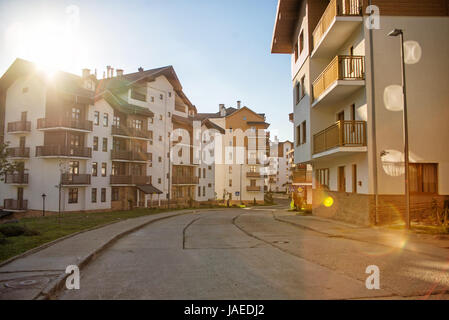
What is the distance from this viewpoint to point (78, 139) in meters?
39.4

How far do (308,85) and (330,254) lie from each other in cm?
1553

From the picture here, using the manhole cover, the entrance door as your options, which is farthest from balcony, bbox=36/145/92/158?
the manhole cover

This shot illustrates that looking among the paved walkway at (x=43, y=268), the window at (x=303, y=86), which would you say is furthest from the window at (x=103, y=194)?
the paved walkway at (x=43, y=268)

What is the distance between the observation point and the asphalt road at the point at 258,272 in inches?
237

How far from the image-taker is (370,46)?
1633cm

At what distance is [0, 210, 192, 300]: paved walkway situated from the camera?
607 centimetres

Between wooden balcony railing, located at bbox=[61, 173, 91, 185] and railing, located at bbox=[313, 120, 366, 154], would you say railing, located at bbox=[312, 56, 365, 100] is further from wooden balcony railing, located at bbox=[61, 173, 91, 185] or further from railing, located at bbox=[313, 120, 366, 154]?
wooden balcony railing, located at bbox=[61, 173, 91, 185]

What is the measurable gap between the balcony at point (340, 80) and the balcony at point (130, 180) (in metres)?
28.8

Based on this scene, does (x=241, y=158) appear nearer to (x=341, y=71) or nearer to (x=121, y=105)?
(x=121, y=105)

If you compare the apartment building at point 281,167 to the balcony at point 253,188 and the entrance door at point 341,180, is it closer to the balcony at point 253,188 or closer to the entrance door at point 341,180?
the balcony at point 253,188

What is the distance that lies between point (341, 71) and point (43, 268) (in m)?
15.8
